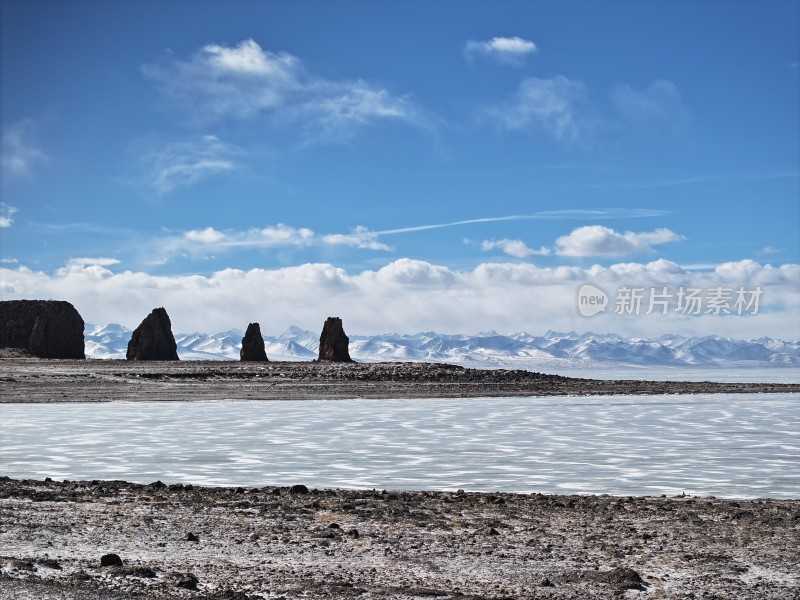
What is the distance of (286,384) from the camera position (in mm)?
56844

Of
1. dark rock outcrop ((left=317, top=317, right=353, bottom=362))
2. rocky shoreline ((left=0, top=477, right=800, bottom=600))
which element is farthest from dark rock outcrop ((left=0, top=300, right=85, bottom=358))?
rocky shoreline ((left=0, top=477, right=800, bottom=600))

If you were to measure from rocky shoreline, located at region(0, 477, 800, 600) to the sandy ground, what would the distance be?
2cm

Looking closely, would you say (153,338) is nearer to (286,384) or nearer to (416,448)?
(286,384)

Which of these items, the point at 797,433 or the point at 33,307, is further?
the point at 33,307

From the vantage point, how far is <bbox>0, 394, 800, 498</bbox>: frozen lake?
50.1ft

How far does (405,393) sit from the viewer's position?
50.1 m

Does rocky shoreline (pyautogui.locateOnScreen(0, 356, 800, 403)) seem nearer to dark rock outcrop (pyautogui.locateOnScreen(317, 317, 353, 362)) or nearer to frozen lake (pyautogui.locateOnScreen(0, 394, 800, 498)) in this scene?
frozen lake (pyautogui.locateOnScreen(0, 394, 800, 498))

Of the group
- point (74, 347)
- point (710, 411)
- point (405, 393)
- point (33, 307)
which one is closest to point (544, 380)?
point (405, 393)

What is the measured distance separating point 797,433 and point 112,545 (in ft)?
72.8

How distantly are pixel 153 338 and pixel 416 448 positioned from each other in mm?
79178

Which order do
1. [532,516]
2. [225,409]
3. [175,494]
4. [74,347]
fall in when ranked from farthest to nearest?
1. [74,347]
2. [225,409]
3. [175,494]
4. [532,516]

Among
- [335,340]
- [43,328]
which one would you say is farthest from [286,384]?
[43,328]

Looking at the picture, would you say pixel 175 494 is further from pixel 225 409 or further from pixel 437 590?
pixel 225 409

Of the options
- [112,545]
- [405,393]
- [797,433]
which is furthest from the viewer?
[405,393]
